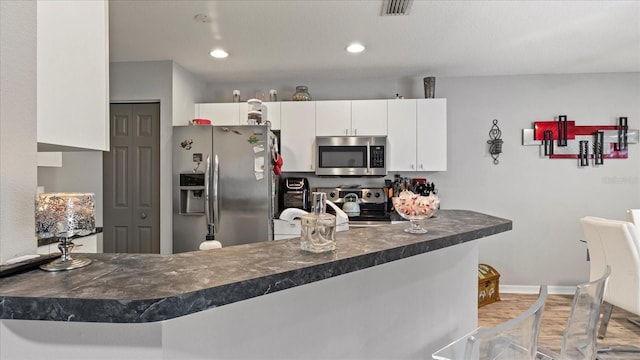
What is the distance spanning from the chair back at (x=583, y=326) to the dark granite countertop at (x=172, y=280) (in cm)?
75

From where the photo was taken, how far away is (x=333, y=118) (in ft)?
12.9

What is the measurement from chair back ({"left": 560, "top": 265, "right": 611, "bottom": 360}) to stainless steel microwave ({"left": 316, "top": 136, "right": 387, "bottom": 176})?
2379 millimetres

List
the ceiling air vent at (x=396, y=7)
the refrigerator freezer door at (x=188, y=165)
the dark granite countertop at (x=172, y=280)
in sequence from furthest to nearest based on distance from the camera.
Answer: the refrigerator freezer door at (x=188, y=165), the ceiling air vent at (x=396, y=7), the dark granite countertop at (x=172, y=280)

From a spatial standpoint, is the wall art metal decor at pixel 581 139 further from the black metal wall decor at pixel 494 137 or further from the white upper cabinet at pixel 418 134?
the white upper cabinet at pixel 418 134

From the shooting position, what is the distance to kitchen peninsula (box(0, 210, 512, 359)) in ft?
2.31

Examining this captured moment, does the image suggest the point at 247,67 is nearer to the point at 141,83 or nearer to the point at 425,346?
the point at 141,83

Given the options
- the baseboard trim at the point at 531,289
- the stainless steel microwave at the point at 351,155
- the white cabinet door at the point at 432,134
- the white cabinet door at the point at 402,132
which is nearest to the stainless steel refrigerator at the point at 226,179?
the stainless steel microwave at the point at 351,155

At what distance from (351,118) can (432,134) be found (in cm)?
86

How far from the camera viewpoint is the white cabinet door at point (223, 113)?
3994mm

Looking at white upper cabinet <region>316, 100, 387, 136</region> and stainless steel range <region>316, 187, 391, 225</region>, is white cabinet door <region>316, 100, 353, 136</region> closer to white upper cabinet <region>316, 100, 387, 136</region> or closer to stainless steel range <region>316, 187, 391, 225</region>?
white upper cabinet <region>316, 100, 387, 136</region>

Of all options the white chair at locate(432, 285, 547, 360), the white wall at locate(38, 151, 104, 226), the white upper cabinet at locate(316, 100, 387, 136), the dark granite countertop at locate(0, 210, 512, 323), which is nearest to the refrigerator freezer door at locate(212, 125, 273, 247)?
the white upper cabinet at locate(316, 100, 387, 136)

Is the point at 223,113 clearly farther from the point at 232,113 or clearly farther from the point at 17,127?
the point at 17,127

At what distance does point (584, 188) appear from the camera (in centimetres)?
405

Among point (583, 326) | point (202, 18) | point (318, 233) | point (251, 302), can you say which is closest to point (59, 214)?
point (251, 302)
